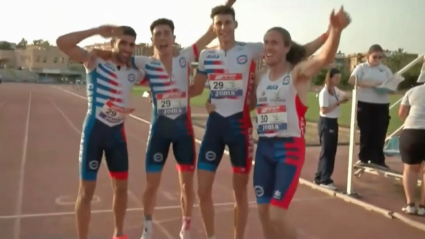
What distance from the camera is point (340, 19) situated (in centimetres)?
399

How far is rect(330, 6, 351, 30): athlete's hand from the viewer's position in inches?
157

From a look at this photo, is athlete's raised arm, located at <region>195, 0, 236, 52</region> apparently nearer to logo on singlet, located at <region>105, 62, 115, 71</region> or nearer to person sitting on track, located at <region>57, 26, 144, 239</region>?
person sitting on track, located at <region>57, 26, 144, 239</region>

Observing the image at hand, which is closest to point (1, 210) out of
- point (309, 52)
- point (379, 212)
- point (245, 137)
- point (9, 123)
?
point (245, 137)

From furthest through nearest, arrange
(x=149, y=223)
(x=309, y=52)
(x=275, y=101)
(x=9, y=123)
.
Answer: (x=9, y=123)
(x=149, y=223)
(x=309, y=52)
(x=275, y=101)

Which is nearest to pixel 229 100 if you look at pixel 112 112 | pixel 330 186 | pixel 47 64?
pixel 112 112

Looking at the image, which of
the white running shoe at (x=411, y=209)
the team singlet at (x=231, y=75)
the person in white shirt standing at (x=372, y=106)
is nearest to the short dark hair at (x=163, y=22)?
the team singlet at (x=231, y=75)

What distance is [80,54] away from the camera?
4.89 m

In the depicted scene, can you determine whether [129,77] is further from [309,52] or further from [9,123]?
[9,123]

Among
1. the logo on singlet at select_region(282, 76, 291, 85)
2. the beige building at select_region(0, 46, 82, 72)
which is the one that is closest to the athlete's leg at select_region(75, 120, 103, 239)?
the logo on singlet at select_region(282, 76, 291, 85)

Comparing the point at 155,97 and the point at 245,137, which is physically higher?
the point at 155,97

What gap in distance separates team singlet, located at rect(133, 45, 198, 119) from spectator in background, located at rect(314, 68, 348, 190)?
3.73m

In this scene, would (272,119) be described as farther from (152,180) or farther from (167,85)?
(152,180)

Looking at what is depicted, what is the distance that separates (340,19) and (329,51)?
273 mm

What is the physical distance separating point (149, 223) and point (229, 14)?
2.45 meters
